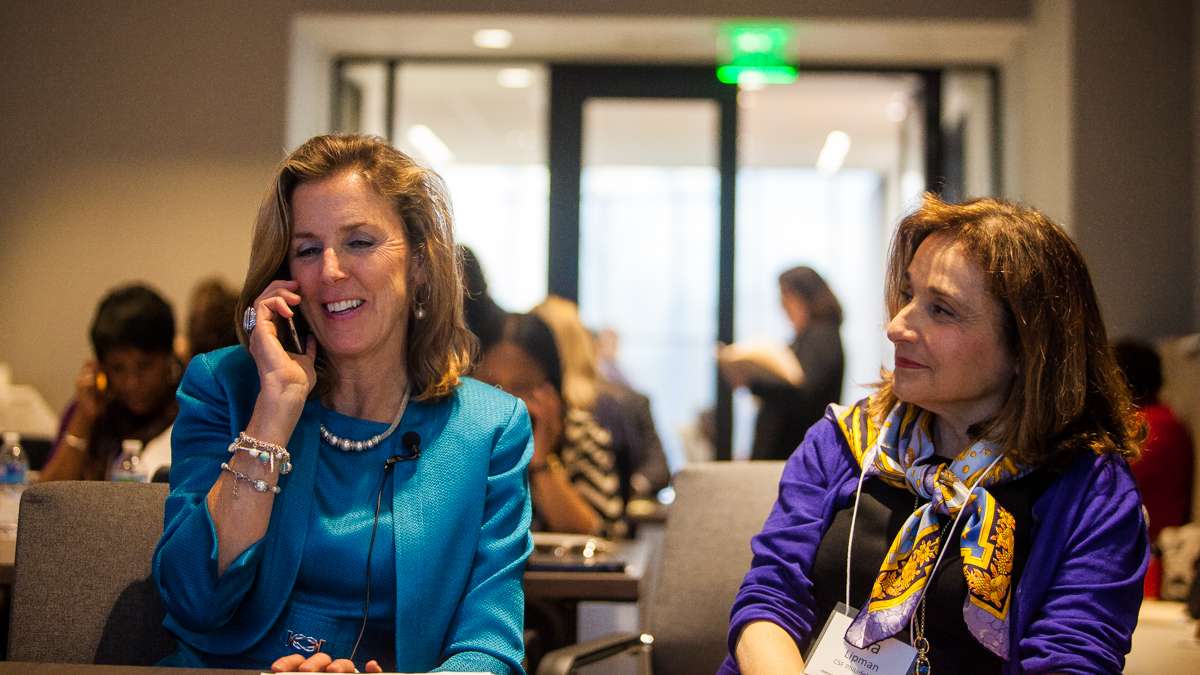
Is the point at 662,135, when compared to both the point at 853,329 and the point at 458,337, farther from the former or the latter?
the point at 458,337

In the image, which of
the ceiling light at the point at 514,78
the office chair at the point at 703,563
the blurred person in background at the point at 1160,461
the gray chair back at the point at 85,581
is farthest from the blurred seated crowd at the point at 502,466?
the ceiling light at the point at 514,78

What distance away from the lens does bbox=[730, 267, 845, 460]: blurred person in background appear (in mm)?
5156

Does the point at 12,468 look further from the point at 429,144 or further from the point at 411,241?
the point at 429,144

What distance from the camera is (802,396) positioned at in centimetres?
514

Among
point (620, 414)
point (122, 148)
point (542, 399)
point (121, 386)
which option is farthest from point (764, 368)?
point (122, 148)

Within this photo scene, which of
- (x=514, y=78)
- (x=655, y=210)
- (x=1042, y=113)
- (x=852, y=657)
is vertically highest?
(x=514, y=78)

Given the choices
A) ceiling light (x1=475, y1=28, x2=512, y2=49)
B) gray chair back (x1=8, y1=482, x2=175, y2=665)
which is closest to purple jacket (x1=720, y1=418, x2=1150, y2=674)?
gray chair back (x1=8, y1=482, x2=175, y2=665)

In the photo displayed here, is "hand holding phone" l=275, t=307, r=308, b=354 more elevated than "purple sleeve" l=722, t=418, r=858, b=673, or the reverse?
"hand holding phone" l=275, t=307, r=308, b=354

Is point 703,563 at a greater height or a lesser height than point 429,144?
lesser

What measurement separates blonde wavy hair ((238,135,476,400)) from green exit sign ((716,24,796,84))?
193 inches

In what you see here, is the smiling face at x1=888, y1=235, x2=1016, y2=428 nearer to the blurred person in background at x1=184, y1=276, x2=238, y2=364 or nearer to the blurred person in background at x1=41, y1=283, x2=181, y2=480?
the blurred person in background at x1=184, y1=276, x2=238, y2=364

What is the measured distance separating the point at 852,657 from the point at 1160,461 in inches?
125

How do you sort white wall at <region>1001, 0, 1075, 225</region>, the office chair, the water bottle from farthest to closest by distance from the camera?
1. white wall at <region>1001, 0, 1075, 225</region>
2. the water bottle
3. the office chair

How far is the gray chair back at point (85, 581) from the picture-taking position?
6.25 ft
